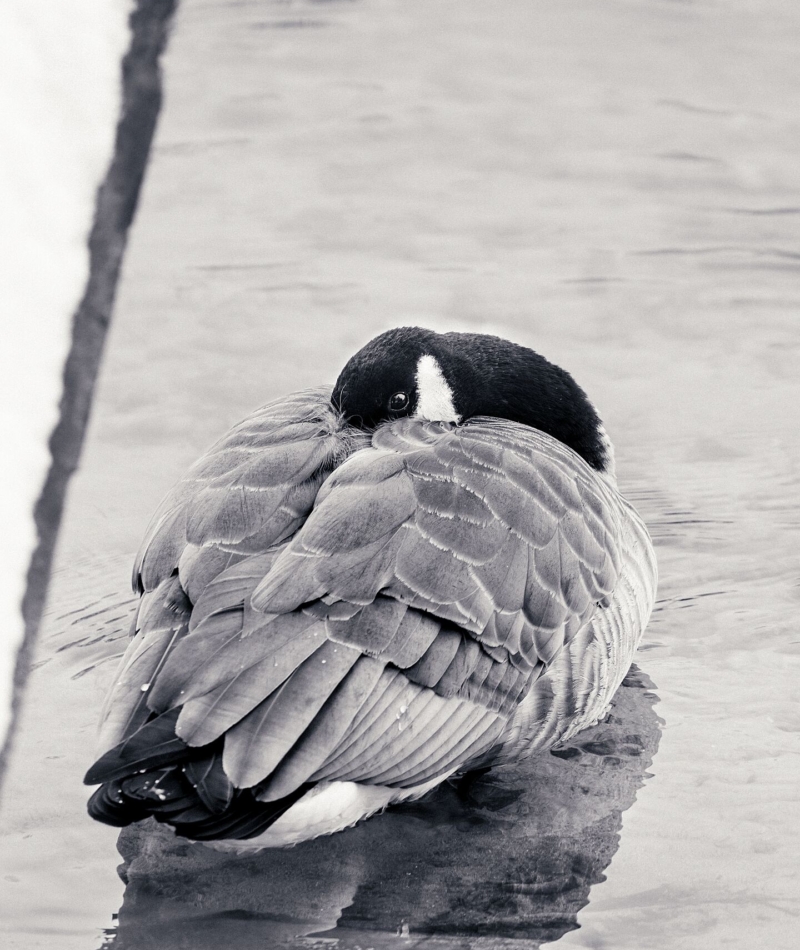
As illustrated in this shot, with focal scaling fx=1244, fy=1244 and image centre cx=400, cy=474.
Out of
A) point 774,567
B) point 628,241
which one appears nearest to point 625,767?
point 774,567

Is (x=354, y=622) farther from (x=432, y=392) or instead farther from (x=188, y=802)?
(x=432, y=392)

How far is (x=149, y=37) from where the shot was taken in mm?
621

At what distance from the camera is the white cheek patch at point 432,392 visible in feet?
15.1

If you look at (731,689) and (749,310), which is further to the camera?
(749,310)

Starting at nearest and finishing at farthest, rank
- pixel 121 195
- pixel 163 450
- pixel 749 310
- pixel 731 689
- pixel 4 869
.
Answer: pixel 121 195 < pixel 4 869 < pixel 731 689 < pixel 163 450 < pixel 749 310

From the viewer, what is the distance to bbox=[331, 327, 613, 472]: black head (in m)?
4.54

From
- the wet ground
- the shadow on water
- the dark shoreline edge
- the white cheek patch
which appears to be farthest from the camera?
the white cheek patch

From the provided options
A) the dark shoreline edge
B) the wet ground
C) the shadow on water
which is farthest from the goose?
the dark shoreline edge

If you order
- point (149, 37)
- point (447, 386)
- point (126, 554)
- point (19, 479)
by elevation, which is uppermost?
point (149, 37)

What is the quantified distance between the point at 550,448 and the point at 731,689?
3.41ft

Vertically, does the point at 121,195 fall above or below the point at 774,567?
above

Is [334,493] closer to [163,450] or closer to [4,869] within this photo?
[4,869]

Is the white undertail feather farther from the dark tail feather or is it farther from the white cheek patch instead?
the white cheek patch

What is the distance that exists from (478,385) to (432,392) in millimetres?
269
